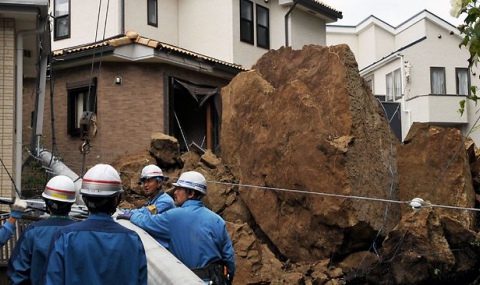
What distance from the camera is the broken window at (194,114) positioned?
18.3 meters

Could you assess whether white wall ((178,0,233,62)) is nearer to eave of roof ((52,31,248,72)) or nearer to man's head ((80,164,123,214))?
eave of roof ((52,31,248,72))

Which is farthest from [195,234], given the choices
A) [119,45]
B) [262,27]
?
[262,27]

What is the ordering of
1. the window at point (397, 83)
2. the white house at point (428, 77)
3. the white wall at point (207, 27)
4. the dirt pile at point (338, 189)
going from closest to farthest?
1. the dirt pile at point (338, 189)
2. the white wall at point (207, 27)
3. the white house at point (428, 77)
4. the window at point (397, 83)

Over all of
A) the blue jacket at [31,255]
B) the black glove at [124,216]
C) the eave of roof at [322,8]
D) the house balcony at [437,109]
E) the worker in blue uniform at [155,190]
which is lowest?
the blue jacket at [31,255]

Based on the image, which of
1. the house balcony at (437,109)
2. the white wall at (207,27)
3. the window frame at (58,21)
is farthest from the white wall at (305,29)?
the window frame at (58,21)

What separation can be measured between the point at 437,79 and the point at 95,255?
28.7 meters

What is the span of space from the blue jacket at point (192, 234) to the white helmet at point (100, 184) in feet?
6.44

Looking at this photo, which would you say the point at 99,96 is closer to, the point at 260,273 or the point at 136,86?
the point at 136,86

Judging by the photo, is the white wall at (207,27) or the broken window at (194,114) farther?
the white wall at (207,27)

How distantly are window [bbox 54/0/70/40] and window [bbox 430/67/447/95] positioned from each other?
1751 centimetres

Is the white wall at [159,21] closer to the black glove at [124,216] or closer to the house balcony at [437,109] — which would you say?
the house balcony at [437,109]

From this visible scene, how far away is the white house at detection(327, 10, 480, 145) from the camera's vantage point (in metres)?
28.9

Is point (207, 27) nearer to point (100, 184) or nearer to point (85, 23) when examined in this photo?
point (85, 23)

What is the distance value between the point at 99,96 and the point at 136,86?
1.02 meters
